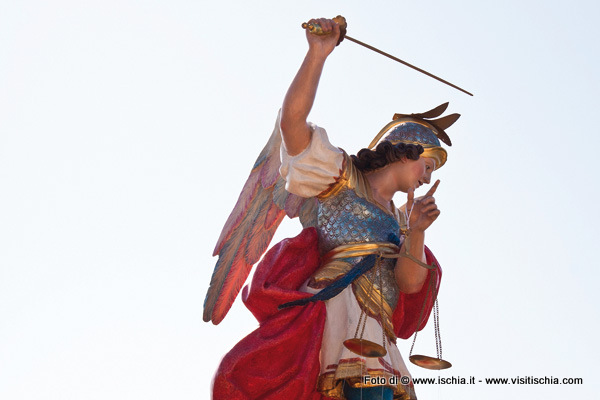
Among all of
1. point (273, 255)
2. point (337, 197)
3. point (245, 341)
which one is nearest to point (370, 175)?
point (337, 197)

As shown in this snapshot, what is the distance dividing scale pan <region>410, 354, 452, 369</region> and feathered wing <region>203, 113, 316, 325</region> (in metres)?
0.89

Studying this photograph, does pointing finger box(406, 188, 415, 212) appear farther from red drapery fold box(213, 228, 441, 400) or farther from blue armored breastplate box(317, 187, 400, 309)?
red drapery fold box(213, 228, 441, 400)

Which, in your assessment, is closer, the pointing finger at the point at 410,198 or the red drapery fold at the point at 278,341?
the red drapery fold at the point at 278,341

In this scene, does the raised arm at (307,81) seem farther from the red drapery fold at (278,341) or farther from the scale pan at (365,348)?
the scale pan at (365,348)

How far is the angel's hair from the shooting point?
5305 millimetres

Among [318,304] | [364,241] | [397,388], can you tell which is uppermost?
[364,241]

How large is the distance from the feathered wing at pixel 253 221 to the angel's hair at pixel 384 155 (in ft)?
1.04

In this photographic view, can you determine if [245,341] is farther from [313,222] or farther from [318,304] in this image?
[313,222]

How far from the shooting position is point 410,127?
5434 mm

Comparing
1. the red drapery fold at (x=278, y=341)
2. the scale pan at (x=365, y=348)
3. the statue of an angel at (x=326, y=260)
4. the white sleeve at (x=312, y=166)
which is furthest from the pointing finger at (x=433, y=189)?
the scale pan at (x=365, y=348)

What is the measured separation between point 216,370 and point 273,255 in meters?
0.64

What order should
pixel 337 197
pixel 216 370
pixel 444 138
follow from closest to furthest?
pixel 216 370 < pixel 337 197 < pixel 444 138

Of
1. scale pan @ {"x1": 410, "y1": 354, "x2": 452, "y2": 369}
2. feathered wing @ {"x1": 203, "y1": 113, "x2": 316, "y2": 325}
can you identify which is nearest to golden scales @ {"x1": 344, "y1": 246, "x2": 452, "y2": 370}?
scale pan @ {"x1": 410, "y1": 354, "x2": 452, "y2": 369}

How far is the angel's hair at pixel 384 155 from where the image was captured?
5.30m
